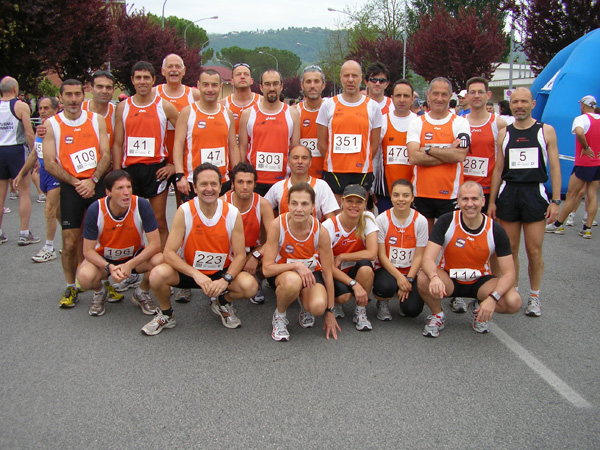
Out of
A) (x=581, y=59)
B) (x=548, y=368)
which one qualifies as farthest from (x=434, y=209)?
(x=581, y=59)

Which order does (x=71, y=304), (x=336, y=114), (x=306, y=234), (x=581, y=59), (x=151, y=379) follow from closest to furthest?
(x=151, y=379), (x=306, y=234), (x=71, y=304), (x=336, y=114), (x=581, y=59)

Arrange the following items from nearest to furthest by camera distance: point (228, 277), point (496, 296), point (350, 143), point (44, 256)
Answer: point (496, 296) → point (228, 277) → point (350, 143) → point (44, 256)

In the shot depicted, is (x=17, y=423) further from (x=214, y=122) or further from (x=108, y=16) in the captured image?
(x=108, y=16)

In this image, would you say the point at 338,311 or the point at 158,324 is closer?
the point at 158,324

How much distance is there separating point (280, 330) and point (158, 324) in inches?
42.3

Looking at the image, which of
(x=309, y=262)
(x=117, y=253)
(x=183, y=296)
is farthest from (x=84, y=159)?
(x=309, y=262)

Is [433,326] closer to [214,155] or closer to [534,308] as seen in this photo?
[534,308]

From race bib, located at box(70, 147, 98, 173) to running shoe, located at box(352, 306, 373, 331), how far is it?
120 inches

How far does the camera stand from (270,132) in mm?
5465

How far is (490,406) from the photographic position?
3.20 meters

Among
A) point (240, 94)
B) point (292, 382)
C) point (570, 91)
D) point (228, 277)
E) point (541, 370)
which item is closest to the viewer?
point (292, 382)

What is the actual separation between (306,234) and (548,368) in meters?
2.15

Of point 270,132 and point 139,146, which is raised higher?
point 270,132

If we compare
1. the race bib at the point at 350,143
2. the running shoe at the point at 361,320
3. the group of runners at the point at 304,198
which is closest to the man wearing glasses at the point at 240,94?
the group of runners at the point at 304,198
